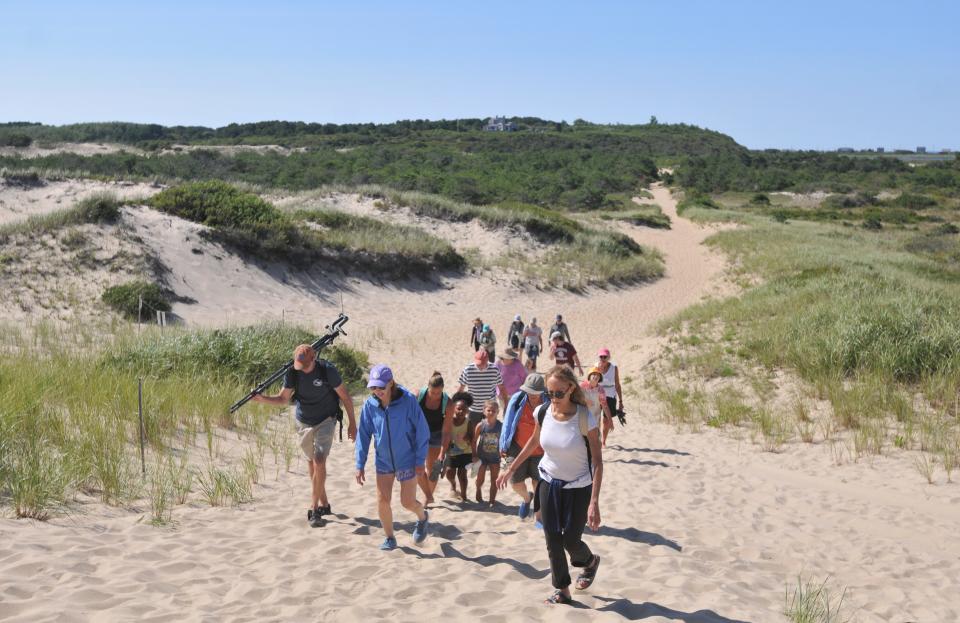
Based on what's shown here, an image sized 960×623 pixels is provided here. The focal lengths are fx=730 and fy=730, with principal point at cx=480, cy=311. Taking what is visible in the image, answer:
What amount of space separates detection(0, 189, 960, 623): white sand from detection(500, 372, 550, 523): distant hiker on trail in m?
0.59

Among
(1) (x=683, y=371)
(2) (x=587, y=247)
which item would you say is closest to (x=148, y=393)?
(1) (x=683, y=371)

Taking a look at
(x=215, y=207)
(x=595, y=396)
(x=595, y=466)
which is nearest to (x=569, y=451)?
(x=595, y=466)

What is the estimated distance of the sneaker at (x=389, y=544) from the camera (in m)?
6.23

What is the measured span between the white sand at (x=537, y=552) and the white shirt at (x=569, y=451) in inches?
37.1

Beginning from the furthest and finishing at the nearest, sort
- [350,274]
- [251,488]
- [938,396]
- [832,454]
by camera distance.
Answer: [350,274], [938,396], [832,454], [251,488]

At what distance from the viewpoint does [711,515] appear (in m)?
7.76

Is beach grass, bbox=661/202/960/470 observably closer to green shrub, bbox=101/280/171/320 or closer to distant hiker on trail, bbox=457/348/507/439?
distant hiker on trail, bbox=457/348/507/439

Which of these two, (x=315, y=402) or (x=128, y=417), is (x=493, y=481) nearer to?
(x=315, y=402)

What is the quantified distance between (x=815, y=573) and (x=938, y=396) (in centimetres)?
642

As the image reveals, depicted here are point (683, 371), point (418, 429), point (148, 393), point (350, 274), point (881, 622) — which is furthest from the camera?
point (350, 274)

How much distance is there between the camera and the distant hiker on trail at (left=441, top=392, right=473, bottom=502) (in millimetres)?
7152

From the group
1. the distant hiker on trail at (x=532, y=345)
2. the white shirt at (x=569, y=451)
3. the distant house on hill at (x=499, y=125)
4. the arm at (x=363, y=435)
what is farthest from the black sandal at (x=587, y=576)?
the distant house on hill at (x=499, y=125)

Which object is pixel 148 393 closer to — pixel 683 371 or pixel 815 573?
pixel 815 573

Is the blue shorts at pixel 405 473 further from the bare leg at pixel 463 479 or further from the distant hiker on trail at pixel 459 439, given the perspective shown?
the bare leg at pixel 463 479
